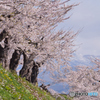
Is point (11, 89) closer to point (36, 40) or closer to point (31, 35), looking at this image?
point (31, 35)

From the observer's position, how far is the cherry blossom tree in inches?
489

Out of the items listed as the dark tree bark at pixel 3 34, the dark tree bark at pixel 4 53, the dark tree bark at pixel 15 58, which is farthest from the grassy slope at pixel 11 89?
the dark tree bark at pixel 15 58

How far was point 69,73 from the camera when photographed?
1296 inches

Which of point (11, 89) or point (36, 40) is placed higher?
point (36, 40)

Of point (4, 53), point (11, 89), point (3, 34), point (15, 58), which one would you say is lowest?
point (11, 89)

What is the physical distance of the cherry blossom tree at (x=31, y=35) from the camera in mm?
12422

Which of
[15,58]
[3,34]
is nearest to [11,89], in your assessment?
[3,34]

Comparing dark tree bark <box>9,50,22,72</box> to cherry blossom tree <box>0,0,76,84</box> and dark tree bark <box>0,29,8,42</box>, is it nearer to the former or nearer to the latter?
cherry blossom tree <box>0,0,76,84</box>

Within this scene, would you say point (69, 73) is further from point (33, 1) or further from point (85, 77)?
point (33, 1)

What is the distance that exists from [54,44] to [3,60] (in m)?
6.89

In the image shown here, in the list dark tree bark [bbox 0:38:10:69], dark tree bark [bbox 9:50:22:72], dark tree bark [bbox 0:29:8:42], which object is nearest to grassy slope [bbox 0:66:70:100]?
dark tree bark [bbox 0:38:10:69]

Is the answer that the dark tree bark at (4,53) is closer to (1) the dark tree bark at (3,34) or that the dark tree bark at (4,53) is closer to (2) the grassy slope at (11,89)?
(2) the grassy slope at (11,89)

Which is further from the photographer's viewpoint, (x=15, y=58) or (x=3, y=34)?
(x=15, y=58)

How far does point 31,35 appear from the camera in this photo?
15.7 metres
